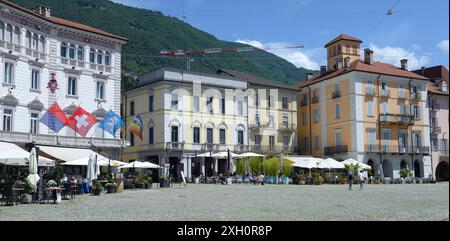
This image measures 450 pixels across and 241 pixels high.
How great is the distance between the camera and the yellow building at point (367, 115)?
56.6m

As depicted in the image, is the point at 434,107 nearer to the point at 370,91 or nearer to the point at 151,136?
the point at 370,91

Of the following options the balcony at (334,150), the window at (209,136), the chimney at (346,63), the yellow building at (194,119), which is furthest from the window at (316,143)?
Result: the window at (209,136)

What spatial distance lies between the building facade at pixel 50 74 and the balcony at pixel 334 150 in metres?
25.4

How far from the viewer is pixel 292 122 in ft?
201

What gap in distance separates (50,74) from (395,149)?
123ft

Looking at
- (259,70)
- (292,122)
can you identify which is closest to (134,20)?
(259,70)

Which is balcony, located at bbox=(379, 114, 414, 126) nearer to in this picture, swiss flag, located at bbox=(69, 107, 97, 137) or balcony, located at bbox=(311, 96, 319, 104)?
balcony, located at bbox=(311, 96, 319, 104)

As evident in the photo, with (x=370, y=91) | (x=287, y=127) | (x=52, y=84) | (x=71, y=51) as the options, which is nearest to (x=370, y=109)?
(x=370, y=91)

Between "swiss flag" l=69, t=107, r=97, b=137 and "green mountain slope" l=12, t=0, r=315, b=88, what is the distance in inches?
2082

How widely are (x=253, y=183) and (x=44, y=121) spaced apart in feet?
56.7

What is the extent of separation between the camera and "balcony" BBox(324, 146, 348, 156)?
56.8 m

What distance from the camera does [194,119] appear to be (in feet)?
174

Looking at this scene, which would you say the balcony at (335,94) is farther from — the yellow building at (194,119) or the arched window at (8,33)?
the arched window at (8,33)

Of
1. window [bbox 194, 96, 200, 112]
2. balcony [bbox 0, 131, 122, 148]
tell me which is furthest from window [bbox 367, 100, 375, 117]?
balcony [bbox 0, 131, 122, 148]
